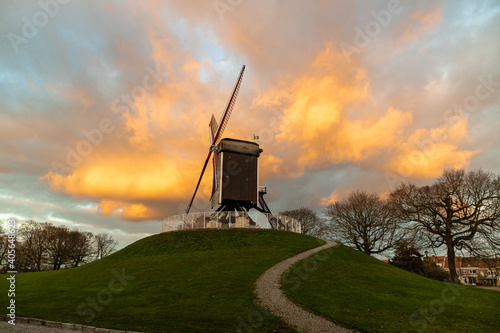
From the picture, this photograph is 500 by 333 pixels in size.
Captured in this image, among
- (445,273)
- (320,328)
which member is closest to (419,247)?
(445,273)

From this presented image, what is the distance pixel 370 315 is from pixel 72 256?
7368 centimetres

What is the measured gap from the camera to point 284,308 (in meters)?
13.8

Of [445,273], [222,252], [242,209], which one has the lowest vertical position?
[445,273]

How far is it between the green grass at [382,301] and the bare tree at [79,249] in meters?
64.6

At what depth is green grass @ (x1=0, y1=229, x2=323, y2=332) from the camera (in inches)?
486

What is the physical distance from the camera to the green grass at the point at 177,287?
1235 centimetres

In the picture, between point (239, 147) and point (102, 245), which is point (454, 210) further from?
point (102, 245)

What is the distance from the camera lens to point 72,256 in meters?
68.8

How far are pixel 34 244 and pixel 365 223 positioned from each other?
2747 inches

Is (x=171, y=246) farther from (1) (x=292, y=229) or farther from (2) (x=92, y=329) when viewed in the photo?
(2) (x=92, y=329)

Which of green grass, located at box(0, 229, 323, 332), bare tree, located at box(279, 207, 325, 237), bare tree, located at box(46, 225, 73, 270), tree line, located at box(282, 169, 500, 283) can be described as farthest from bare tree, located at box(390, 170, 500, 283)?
bare tree, located at box(46, 225, 73, 270)

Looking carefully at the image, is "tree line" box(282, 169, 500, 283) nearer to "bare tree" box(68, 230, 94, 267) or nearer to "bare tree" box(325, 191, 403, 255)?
"bare tree" box(325, 191, 403, 255)

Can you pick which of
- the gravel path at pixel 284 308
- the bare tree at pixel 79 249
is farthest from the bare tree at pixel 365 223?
the bare tree at pixel 79 249

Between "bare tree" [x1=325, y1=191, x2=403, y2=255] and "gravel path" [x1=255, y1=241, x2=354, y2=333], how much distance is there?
32551mm
